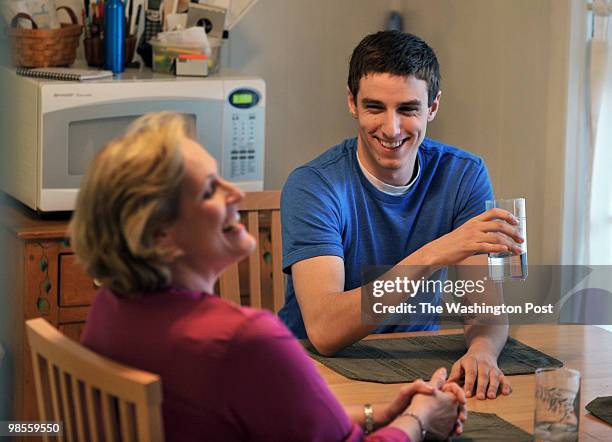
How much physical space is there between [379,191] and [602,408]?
74 cm

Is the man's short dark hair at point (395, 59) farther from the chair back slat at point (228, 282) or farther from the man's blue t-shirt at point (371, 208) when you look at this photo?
the chair back slat at point (228, 282)

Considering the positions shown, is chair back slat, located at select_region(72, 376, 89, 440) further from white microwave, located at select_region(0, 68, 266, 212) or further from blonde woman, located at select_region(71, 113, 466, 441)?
white microwave, located at select_region(0, 68, 266, 212)

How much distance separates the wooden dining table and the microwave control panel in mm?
1036

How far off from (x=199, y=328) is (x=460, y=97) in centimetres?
238

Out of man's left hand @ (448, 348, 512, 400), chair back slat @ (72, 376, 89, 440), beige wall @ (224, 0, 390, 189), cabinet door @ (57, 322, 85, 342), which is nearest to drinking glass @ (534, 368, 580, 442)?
man's left hand @ (448, 348, 512, 400)

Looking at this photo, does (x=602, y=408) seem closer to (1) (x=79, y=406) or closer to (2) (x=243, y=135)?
(1) (x=79, y=406)

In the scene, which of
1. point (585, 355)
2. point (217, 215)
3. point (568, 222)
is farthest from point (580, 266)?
point (217, 215)

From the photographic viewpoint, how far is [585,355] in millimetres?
1942

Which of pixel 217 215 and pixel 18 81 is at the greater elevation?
pixel 18 81

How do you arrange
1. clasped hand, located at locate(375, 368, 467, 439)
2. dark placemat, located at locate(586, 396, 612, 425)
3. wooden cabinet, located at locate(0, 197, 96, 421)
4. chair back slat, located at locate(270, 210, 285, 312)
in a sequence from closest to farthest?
clasped hand, located at locate(375, 368, 467, 439) < dark placemat, located at locate(586, 396, 612, 425) < chair back slat, located at locate(270, 210, 285, 312) < wooden cabinet, located at locate(0, 197, 96, 421)

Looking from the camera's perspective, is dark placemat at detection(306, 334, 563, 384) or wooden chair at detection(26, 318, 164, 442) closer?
wooden chair at detection(26, 318, 164, 442)

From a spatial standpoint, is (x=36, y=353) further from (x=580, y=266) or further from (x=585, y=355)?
(x=580, y=266)

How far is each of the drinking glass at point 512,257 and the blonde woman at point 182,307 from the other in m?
0.66

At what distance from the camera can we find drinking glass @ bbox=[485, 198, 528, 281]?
176 centimetres
